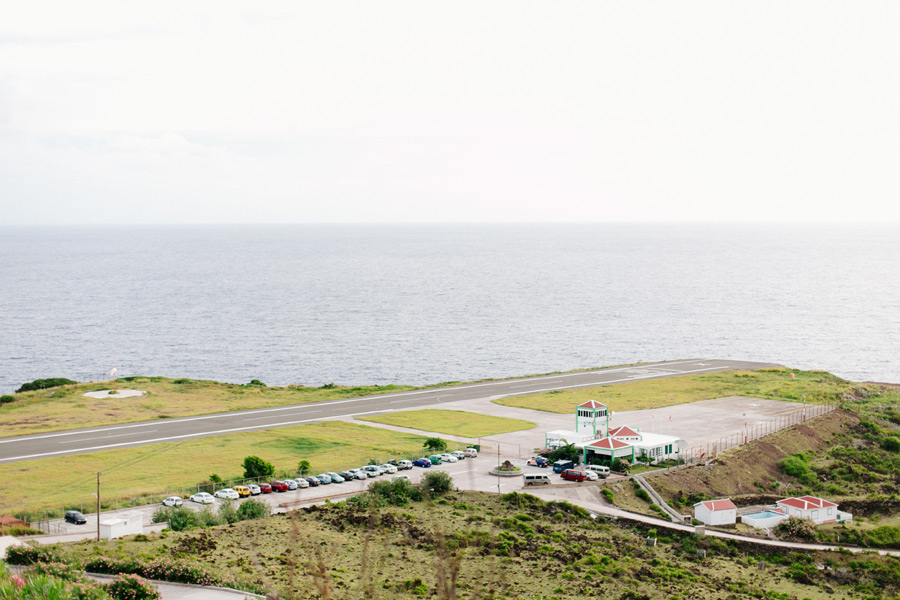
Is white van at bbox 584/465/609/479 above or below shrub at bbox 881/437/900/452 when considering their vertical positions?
above

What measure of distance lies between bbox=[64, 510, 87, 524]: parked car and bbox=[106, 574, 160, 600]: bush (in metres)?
20.1

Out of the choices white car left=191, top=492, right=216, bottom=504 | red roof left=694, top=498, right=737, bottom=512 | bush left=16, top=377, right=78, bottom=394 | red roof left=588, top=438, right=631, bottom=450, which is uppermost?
red roof left=588, top=438, right=631, bottom=450

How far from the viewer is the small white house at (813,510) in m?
53.8

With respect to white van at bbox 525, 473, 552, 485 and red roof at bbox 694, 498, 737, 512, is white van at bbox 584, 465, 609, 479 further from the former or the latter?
red roof at bbox 694, 498, 737, 512

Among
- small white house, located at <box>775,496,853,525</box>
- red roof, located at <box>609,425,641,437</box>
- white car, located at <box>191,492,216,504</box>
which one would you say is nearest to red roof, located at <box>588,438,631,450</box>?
red roof, located at <box>609,425,641,437</box>

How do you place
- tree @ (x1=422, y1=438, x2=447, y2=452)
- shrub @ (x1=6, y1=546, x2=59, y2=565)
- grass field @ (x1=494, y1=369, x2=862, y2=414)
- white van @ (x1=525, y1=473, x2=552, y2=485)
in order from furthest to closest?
grass field @ (x1=494, y1=369, x2=862, y2=414) < tree @ (x1=422, y1=438, x2=447, y2=452) < white van @ (x1=525, y1=473, x2=552, y2=485) < shrub @ (x1=6, y1=546, x2=59, y2=565)

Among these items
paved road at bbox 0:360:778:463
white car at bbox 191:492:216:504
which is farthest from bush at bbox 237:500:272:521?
paved road at bbox 0:360:778:463

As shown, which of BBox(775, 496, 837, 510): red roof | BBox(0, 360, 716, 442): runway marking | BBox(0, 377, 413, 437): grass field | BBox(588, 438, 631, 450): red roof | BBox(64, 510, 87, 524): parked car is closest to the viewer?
BBox(64, 510, 87, 524): parked car

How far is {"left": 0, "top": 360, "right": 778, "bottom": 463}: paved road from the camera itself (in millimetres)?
73062

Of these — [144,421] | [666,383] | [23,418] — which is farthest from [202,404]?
[666,383]

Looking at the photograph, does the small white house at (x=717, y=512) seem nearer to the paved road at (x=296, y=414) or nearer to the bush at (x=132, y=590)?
the bush at (x=132, y=590)

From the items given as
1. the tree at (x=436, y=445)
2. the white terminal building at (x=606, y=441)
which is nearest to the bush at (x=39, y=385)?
the tree at (x=436, y=445)

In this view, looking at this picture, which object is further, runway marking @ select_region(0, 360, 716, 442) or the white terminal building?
runway marking @ select_region(0, 360, 716, 442)

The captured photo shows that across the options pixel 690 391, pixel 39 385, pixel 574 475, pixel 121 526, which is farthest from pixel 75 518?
pixel 690 391
